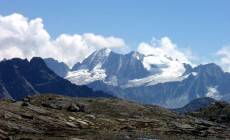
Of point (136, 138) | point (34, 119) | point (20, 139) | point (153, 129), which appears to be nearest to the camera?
point (20, 139)

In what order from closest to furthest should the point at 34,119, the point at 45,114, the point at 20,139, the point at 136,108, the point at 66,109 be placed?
1. the point at 20,139
2. the point at 34,119
3. the point at 45,114
4. the point at 66,109
5. the point at 136,108

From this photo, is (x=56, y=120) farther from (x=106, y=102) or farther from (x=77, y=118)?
(x=106, y=102)

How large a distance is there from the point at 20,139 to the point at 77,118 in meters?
46.1

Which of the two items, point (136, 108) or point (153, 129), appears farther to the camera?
point (136, 108)

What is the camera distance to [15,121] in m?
98.5

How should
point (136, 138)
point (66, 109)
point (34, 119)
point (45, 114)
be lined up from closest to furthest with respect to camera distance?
point (136, 138)
point (34, 119)
point (45, 114)
point (66, 109)

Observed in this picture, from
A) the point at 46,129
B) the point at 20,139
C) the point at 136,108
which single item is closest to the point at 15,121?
the point at 46,129

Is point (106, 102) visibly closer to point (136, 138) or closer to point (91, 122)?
point (91, 122)

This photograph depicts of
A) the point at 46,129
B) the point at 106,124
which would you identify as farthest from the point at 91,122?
the point at 46,129

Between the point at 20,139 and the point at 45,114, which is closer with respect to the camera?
the point at 20,139

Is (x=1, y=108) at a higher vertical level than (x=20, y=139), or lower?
higher

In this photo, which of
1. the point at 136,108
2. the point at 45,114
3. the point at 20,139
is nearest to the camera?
the point at 20,139

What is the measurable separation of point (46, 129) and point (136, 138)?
20104mm

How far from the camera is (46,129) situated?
98188 millimetres
